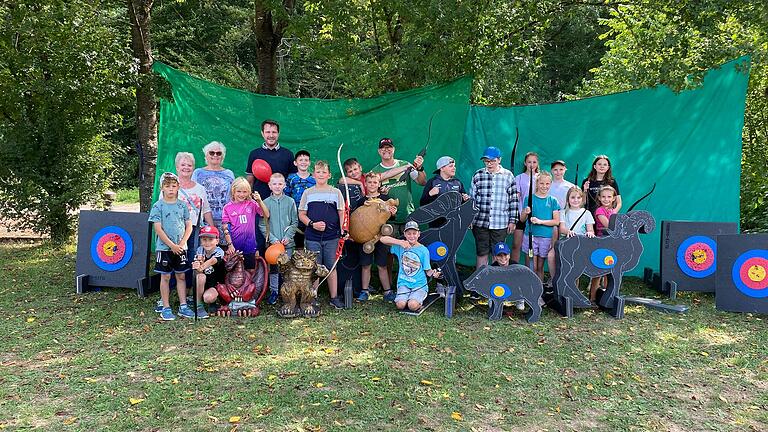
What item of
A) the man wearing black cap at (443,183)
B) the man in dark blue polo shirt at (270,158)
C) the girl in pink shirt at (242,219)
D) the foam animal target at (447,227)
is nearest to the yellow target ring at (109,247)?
the girl in pink shirt at (242,219)

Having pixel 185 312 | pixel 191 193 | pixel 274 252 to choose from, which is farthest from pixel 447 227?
pixel 185 312

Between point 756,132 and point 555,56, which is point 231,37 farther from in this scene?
point 756,132

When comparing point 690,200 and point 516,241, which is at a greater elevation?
point 690,200

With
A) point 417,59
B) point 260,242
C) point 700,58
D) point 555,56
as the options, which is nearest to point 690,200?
point 700,58

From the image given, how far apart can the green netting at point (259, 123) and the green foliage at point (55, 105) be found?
4.56ft

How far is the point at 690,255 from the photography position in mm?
6000

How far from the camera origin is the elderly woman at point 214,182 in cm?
548

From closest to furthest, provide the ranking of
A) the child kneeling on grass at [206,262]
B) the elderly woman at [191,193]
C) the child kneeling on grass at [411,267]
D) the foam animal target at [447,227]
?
1. the child kneeling on grass at [206,262]
2. the elderly woman at [191,193]
3. the child kneeling on grass at [411,267]
4. the foam animal target at [447,227]

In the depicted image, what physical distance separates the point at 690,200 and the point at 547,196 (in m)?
2.01

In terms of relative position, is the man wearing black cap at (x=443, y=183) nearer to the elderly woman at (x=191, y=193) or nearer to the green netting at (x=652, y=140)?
the green netting at (x=652, y=140)

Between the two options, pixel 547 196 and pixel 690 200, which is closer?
pixel 547 196

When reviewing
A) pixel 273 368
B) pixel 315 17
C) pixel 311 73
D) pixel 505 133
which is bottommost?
pixel 273 368

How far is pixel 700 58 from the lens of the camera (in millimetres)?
5711

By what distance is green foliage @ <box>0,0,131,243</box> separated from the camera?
7426mm
